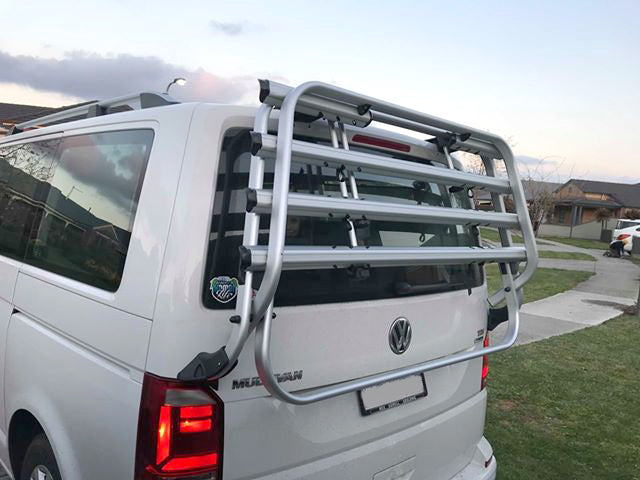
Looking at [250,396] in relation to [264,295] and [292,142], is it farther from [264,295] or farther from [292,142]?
[292,142]

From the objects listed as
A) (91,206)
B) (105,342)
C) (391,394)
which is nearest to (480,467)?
(391,394)

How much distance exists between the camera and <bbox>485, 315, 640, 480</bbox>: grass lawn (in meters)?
3.89

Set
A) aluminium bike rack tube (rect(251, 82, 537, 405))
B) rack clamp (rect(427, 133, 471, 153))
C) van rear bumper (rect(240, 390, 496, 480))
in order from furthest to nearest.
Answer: rack clamp (rect(427, 133, 471, 153)) < van rear bumper (rect(240, 390, 496, 480)) < aluminium bike rack tube (rect(251, 82, 537, 405))

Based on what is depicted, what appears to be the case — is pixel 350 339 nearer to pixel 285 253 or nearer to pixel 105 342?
pixel 285 253

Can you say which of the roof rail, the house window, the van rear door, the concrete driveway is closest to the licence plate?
the van rear door

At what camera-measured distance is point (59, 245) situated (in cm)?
244

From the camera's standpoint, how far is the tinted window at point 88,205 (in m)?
2.03

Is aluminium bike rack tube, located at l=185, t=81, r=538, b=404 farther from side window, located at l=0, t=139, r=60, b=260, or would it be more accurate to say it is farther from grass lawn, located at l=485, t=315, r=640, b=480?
grass lawn, located at l=485, t=315, r=640, b=480

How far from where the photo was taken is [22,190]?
2971mm

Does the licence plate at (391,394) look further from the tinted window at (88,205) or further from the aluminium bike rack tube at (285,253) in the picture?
the tinted window at (88,205)

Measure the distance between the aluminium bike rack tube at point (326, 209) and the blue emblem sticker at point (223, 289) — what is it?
6.1 inches

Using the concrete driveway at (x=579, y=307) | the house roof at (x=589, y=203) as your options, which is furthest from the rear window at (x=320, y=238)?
the house roof at (x=589, y=203)

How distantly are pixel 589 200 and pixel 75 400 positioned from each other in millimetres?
55108

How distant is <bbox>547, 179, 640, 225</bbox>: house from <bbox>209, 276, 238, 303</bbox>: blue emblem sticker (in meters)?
50.6
